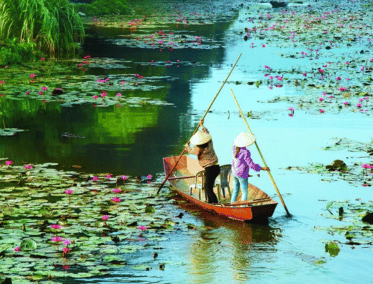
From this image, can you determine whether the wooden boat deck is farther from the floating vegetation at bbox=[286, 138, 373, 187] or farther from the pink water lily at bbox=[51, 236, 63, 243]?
the pink water lily at bbox=[51, 236, 63, 243]

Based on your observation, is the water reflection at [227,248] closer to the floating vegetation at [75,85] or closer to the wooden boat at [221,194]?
the wooden boat at [221,194]

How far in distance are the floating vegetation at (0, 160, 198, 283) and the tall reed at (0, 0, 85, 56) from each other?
13.1 m

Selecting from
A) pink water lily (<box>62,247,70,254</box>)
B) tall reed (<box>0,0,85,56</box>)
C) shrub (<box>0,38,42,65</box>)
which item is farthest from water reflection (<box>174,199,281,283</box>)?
tall reed (<box>0,0,85,56</box>)

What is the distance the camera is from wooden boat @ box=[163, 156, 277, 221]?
954cm

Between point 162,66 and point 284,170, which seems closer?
point 284,170

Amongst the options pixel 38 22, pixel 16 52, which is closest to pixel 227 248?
pixel 16 52

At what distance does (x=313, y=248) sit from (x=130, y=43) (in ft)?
75.2

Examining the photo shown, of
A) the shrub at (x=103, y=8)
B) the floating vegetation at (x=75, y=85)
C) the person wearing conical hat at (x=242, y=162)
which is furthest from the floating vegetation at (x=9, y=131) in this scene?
the shrub at (x=103, y=8)

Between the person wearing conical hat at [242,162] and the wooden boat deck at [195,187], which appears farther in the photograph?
the person wearing conical hat at [242,162]

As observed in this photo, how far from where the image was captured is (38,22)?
2484cm

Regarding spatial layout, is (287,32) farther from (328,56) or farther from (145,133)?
(145,133)

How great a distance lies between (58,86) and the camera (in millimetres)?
19719

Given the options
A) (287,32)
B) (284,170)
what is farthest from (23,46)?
(287,32)

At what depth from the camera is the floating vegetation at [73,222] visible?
8.00m
